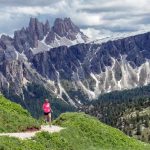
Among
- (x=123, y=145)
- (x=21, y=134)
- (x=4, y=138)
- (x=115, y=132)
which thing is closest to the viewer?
(x=4, y=138)

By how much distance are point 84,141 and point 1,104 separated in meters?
11.2

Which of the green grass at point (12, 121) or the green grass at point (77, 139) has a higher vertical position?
the green grass at point (12, 121)

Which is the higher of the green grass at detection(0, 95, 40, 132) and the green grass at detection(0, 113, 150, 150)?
the green grass at detection(0, 95, 40, 132)

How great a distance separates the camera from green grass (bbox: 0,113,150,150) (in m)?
40.7

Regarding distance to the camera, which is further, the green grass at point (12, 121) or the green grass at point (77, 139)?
the green grass at point (12, 121)

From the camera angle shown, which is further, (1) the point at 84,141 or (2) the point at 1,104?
(2) the point at 1,104

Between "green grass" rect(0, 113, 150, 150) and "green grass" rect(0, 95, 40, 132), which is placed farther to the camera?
"green grass" rect(0, 95, 40, 132)

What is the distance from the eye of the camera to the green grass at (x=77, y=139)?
40.7 m

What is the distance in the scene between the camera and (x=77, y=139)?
4991cm

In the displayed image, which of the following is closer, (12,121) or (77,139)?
(12,121)

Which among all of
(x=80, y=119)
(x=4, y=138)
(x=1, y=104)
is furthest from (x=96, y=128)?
(x=4, y=138)

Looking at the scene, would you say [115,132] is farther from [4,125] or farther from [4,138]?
[4,138]

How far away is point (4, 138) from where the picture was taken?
4022 centimetres

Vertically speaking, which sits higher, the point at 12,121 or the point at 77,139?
the point at 12,121
